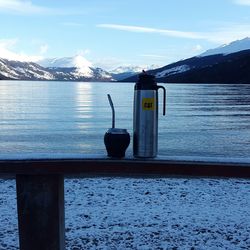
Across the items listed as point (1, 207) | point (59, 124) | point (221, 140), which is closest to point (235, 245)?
point (1, 207)

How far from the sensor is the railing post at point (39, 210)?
3678 millimetres

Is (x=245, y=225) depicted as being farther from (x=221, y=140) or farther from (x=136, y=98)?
(x=221, y=140)

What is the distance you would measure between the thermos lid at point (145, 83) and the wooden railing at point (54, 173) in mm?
565

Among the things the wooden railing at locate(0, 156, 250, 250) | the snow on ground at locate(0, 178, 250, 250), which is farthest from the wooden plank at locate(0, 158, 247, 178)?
the snow on ground at locate(0, 178, 250, 250)

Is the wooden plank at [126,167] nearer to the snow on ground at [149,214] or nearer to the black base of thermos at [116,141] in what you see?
the black base of thermos at [116,141]

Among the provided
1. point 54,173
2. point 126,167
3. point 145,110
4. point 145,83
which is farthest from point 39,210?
point 145,83

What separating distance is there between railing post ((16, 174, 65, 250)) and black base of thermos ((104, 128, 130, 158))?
1.60 feet

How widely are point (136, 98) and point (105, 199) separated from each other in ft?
14.6

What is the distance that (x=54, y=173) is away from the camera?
A: 3604mm

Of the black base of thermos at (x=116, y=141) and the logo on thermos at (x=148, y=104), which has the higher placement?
the logo on thermos at (x=148, y=104)

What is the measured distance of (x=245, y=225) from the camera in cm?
641

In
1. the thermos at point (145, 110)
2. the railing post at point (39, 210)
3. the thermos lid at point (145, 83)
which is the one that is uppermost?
the thermos lid at point (145, 83)

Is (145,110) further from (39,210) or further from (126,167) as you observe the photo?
(39,210)

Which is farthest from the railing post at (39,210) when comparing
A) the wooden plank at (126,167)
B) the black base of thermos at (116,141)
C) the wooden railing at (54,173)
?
the black base of thermos at (116,141)
